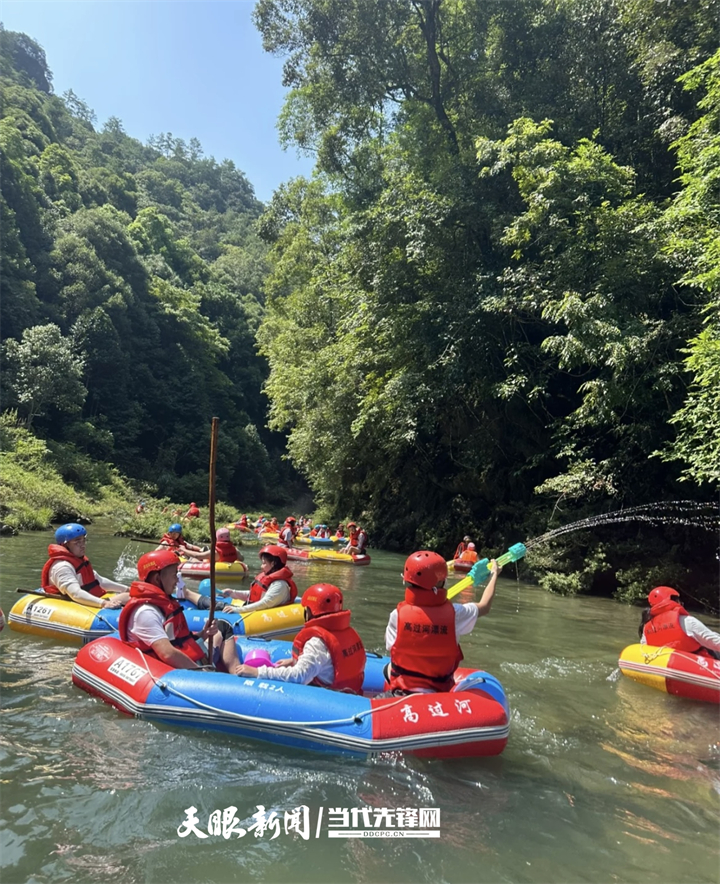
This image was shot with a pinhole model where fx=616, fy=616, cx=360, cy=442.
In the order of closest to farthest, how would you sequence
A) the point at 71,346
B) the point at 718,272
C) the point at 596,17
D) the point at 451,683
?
1. the point at 451,683
2. the point at 718,272
3. the point at 596,17
4. the point at 71,346

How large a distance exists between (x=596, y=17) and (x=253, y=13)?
1074 cm

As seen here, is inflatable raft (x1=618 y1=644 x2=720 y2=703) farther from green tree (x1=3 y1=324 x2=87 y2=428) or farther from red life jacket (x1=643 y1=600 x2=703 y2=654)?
green tree (x1=3 y1=324 x2=87 y2=428)

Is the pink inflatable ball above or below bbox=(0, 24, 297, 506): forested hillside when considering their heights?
below

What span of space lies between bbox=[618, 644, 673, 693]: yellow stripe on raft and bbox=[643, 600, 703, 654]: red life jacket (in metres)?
0.11

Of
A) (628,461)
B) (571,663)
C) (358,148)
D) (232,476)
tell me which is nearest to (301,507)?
(232,476)

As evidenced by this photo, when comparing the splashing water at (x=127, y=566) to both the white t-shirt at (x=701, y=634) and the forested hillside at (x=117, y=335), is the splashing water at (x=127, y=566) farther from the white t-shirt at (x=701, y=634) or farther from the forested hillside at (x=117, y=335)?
the forested hillside at (x=117, y=335)

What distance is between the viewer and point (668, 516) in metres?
11.9

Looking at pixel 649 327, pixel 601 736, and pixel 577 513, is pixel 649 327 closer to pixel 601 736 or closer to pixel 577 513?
pixel 577 513

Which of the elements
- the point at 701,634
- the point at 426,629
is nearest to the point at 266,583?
the point at 426,629

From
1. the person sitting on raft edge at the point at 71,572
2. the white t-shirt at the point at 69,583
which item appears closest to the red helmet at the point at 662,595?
the person sitting on raft edge at the point at 71,572

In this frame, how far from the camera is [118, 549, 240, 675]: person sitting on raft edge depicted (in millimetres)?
4801

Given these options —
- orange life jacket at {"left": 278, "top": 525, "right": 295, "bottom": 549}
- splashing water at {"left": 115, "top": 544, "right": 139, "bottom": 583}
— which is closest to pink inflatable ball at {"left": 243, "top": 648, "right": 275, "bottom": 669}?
splashing water at {"left": 115, "top": 544, "right": 139, "bottom": 583}

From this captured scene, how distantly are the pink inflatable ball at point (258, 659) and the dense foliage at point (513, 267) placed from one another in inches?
269

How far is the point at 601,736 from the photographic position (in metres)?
4.89
